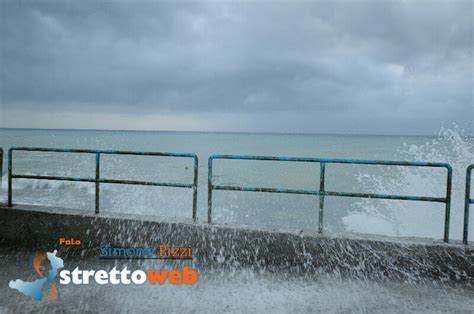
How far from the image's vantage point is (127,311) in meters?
3.07

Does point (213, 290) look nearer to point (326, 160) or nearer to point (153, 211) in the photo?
point (326, 160)

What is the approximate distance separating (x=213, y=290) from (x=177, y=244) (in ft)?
3.43

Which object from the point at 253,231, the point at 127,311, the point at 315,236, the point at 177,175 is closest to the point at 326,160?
the point at 315,236

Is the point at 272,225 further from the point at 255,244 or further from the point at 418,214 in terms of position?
the point at 418,214

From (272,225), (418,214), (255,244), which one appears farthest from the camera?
(418,214)

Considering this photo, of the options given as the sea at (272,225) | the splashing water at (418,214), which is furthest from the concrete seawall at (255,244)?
the splashing water at (418,214)

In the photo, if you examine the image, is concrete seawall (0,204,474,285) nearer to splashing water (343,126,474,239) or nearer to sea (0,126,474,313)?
sea (0,126,474,313)

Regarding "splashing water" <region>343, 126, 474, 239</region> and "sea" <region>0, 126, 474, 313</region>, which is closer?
"sea" <region>0, 126, 474, 313</region>

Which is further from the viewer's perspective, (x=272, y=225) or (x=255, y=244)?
(x=272, y=225)

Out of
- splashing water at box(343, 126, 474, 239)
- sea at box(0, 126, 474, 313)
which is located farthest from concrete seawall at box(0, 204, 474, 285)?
splashing water at box(343, 126, 474, 239)

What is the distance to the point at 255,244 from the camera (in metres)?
4.26

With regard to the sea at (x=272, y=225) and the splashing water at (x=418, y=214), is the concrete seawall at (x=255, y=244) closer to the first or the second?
the sea at (x=272, y=225)

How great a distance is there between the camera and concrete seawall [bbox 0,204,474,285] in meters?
3.88

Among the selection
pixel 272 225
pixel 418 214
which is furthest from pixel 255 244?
pixel 418 214
